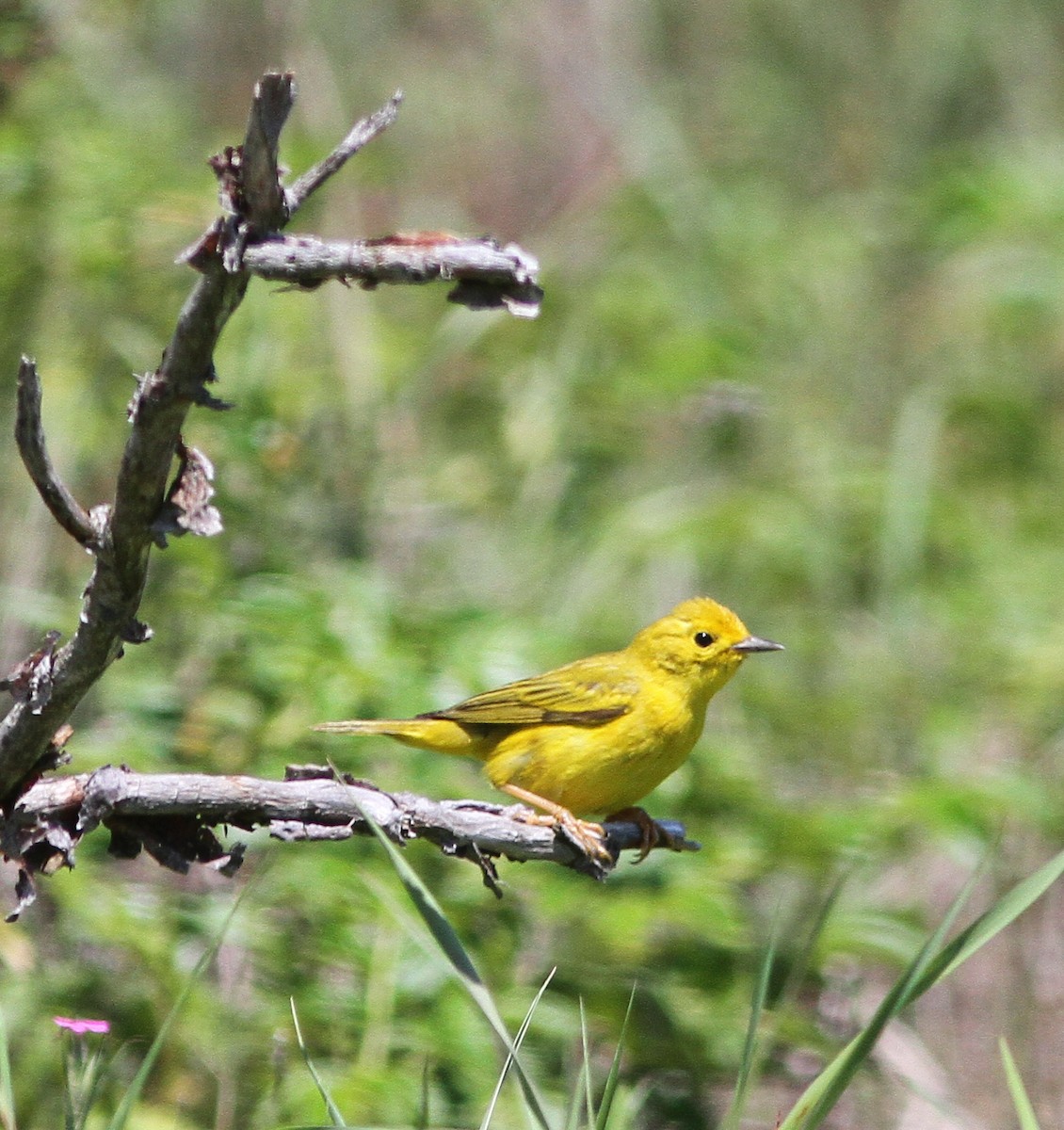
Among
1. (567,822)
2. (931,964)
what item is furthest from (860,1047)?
(567,822)

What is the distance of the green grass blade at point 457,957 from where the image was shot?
7.36 ft

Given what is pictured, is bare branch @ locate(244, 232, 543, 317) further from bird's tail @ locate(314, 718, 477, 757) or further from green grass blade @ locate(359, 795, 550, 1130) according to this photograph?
bird's tail @ locate(314, 718, 477, 757)

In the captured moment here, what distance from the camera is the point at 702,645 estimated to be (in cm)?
399

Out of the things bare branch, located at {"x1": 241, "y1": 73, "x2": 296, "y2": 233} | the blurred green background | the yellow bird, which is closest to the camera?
bare branch, located at {"x1": 241, "y1": 73, "x2": 296, "y2": 233}

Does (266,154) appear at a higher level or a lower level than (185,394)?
higher

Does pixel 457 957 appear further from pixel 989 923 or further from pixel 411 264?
pixel 411 264

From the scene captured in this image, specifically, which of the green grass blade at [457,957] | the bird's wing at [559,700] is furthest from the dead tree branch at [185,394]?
the bird's wing at [559,700]

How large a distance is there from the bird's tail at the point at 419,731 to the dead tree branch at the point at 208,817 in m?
1.18

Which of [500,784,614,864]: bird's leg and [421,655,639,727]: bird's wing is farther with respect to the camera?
[421,655,639,727]: bird's wing

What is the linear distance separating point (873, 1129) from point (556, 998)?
123cm

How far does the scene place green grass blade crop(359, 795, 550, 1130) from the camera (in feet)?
7.36

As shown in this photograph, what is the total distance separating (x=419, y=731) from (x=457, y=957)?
5.03 ft

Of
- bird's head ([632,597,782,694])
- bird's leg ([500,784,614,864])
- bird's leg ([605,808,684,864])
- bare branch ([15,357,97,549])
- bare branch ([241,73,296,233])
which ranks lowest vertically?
bird's leg ([605,808,684,864])

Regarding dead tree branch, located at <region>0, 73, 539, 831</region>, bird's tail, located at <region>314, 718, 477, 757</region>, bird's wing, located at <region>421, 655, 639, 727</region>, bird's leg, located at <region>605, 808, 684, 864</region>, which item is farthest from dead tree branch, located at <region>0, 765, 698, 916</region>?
bird's wing, located at <region>421, 655, 639, 727</region>
